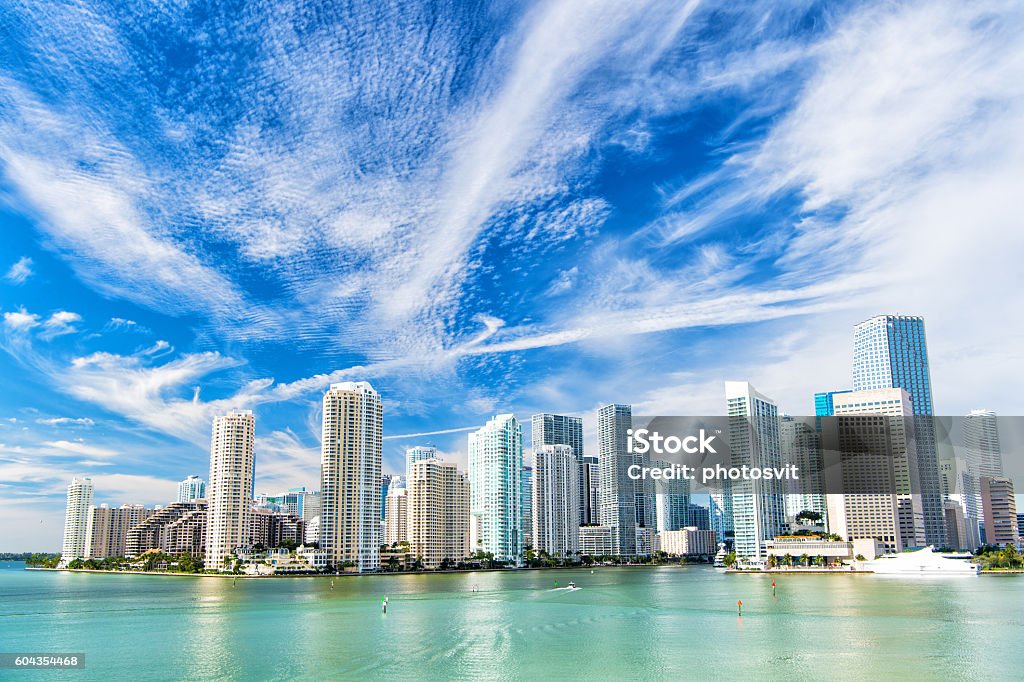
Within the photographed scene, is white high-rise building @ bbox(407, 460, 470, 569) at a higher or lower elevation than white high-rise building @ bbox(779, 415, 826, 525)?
lower

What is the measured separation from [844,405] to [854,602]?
10882 centimetres

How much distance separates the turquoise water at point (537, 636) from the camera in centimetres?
3609

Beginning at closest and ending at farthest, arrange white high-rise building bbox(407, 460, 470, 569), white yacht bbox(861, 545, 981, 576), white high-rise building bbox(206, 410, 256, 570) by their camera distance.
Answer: white yacht bbox(861, 545, 981, 576) → white high-rise building bbox(206, 410, 256, 570) → white high-rise building bbox(407, 460, 470, 569)

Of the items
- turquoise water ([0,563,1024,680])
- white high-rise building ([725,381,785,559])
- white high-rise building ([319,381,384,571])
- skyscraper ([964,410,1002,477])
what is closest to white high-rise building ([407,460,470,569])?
white high-rise building ([319,381,384,571])

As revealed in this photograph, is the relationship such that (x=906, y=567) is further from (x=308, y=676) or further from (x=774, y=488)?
(x=308, y=676)

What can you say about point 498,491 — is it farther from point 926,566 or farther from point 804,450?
point 926,566

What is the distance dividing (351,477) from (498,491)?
182ft

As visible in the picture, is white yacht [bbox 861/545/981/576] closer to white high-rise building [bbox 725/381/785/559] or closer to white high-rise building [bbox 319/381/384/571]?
white high-rise building [bbox 725/381/785/559]

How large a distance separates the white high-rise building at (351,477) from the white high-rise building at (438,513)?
15397 millimetres

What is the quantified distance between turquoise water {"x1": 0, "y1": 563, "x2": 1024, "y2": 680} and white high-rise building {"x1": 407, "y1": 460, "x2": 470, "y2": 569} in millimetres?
75853

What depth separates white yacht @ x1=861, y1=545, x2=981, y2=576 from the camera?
114125 mm

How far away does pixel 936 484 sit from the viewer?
16150cm

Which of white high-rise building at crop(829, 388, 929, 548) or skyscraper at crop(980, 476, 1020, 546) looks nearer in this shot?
white high-rise building at crop(829, 388, 929, 548)

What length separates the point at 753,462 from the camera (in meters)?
161
